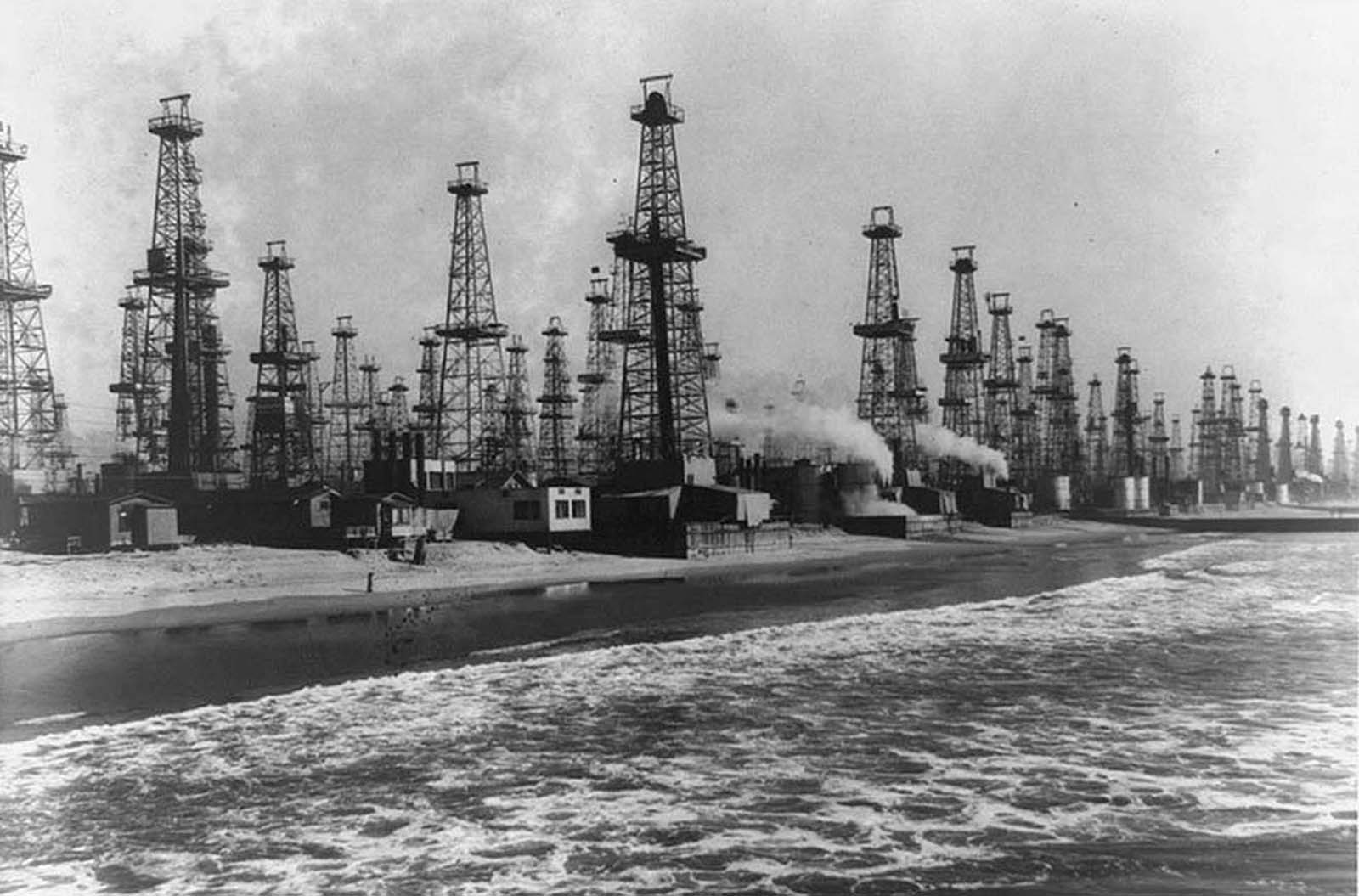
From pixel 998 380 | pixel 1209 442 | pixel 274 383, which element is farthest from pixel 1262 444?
pixel 274 383

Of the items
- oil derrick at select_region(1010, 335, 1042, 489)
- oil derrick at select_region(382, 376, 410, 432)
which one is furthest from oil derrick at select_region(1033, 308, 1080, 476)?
oil derrick at select_region(382, 376, 410, 432)

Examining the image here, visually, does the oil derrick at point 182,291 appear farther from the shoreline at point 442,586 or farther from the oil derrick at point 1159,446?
the oil derrick at point 1159,446

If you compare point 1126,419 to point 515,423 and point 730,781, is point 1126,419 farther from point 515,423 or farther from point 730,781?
point 730,781

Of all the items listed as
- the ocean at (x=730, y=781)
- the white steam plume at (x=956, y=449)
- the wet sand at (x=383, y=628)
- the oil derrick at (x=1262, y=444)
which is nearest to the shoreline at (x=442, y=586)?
the wet sand at (x=383, y=628)

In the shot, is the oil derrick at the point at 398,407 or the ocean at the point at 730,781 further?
the oil derrick at the point at 398,407

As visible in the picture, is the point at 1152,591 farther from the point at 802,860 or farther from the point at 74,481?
the point at 74,481

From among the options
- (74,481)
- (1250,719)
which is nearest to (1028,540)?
(74,481)
